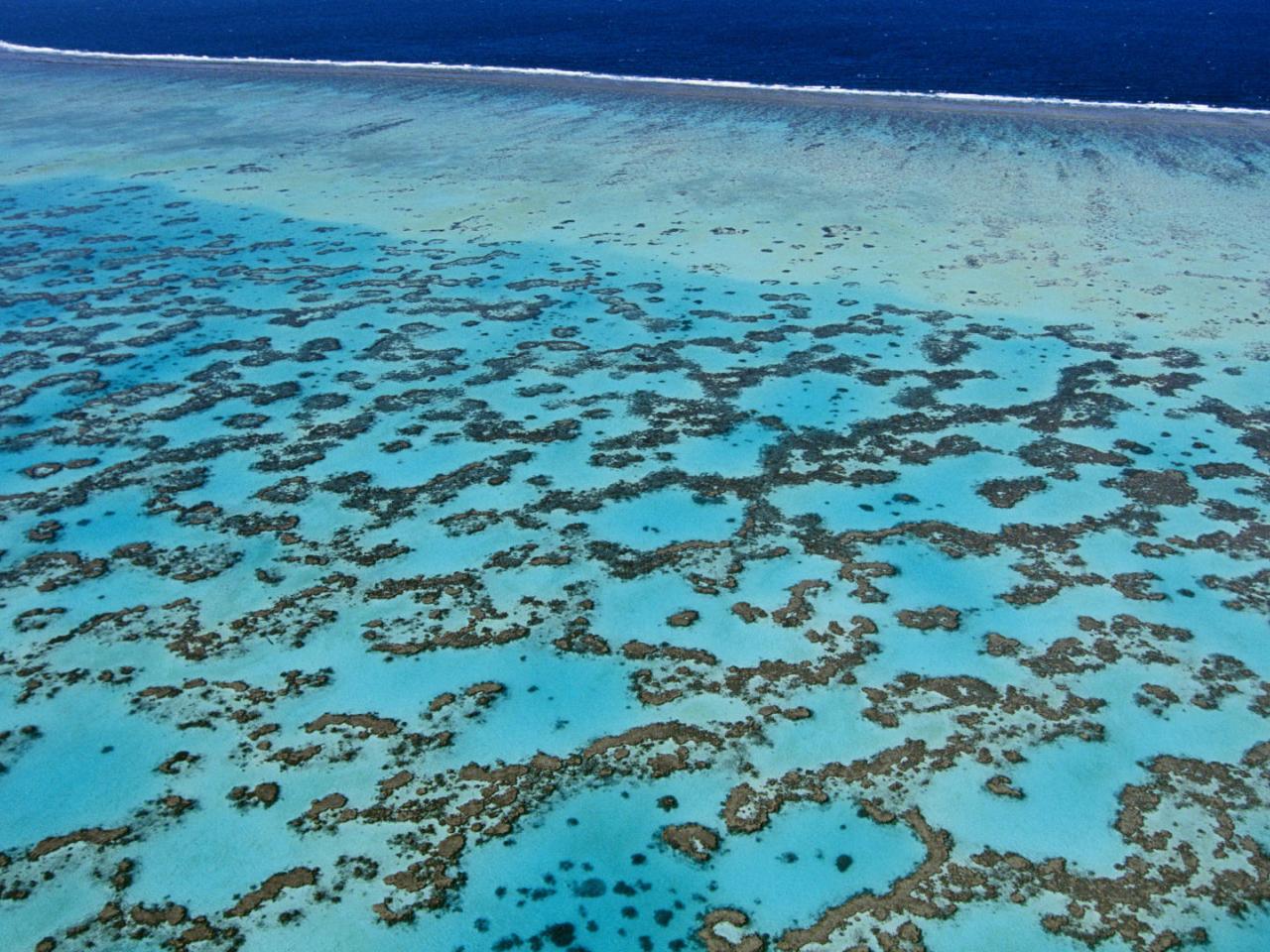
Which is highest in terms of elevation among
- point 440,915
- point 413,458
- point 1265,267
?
point 1265,267

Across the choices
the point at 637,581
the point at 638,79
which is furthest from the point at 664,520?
the point at 638,79

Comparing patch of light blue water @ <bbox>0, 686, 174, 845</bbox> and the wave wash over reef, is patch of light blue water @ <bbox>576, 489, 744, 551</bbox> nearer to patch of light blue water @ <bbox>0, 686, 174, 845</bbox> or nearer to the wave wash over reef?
the wave wash over reef

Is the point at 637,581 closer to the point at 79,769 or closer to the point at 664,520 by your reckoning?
the point at 664,520

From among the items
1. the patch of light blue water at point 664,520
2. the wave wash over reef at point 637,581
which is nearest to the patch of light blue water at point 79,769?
the wave wash over reef at point 637,581

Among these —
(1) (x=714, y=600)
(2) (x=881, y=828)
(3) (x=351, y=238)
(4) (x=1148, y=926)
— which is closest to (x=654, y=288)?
(3) (x=351, y=238)

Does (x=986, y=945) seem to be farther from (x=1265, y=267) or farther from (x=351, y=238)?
(x=351, y=238)

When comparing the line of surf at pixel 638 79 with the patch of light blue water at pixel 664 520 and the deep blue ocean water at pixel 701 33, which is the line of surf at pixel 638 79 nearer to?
the deep blue ocean water at pixel 701 33
